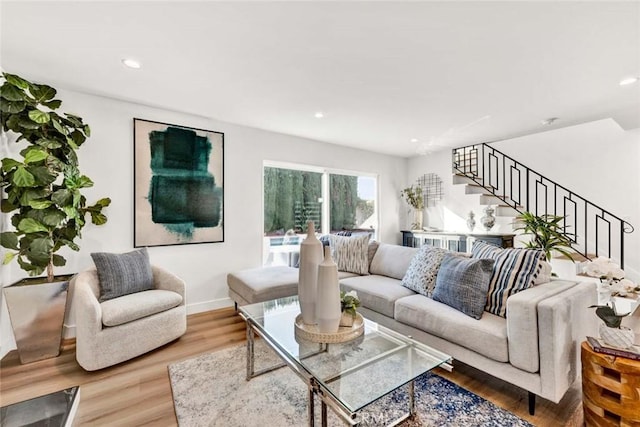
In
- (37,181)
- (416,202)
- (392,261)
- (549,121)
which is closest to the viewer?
(37,181)

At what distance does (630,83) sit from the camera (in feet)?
8.46

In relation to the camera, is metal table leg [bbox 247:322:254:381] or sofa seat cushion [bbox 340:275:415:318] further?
sofa seat cushion [bbox 340:275:415:318]

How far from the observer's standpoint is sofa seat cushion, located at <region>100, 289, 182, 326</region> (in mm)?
2248

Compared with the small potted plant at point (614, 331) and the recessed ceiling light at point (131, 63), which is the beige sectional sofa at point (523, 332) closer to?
the small potted plant at point (614, 331)

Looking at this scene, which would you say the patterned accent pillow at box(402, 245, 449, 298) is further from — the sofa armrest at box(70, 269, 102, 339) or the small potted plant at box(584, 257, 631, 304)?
the sofa armrest at box(70, 269, 102, 339)

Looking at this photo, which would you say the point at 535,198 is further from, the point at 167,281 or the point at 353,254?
the point at 167,281

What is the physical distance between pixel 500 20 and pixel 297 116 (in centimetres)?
Result: 220

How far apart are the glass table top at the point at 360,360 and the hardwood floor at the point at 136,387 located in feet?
2.38

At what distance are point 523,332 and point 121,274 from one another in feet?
10.6

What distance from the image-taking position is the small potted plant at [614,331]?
1582mm

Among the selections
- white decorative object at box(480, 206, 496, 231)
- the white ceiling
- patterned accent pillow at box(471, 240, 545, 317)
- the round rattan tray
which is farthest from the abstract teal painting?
white decorative object at box(480, 206, 496, 231)

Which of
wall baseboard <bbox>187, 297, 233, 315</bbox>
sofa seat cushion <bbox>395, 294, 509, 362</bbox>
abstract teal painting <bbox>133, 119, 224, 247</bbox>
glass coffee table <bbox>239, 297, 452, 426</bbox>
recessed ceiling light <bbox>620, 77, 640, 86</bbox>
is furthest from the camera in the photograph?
wall baseboard <bbox>187, 297, 233, 315</bbox>

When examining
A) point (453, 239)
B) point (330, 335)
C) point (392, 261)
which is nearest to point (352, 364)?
point (330, 335)

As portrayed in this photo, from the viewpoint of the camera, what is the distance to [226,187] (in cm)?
370
